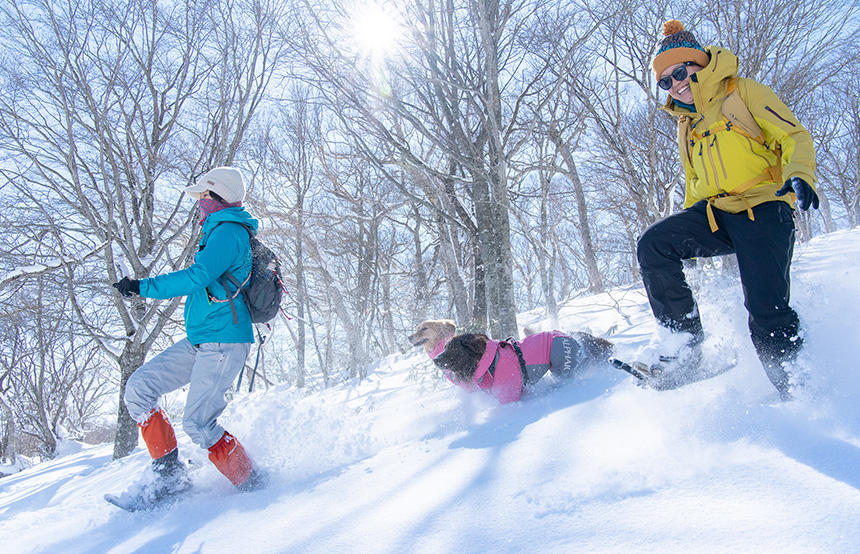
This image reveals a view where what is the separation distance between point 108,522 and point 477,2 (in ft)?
14.9

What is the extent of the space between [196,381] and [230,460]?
43cm

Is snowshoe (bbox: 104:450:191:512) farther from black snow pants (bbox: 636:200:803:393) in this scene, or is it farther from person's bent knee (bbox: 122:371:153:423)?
black snow pants (bbox: 636:200:803:393)

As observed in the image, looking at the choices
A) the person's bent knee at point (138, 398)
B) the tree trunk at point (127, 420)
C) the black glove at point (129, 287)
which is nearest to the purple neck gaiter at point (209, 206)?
the black glove at point (129, 287)

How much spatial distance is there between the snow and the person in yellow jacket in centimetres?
25

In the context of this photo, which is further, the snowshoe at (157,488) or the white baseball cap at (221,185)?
the white baseball cap at (221,185)

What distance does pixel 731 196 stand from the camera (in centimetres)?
213

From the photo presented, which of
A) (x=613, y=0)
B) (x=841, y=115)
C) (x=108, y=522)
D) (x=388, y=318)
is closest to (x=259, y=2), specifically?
(x=613, y=0)

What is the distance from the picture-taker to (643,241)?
2369 millimetres

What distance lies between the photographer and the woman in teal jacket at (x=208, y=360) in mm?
2297

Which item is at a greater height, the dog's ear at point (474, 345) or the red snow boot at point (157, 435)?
the dog's ear at point (474, 345)

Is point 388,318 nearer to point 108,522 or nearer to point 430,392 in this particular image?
point 430,392

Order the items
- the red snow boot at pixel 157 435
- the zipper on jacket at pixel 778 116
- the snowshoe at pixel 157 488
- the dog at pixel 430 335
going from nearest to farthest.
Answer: the zipper on jacket at pixel 778 116, the snowshoe at pixel 157 488, the red snow boot at pixel 157 435, the dog at pixel 430 335

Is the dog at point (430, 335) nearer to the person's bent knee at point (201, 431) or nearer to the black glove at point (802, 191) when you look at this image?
the person's bent knee at point (201, 431)

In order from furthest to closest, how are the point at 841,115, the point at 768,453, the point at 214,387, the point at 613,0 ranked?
1. the point at 841,115
2. the point at 613,0
3. the point at 214,387
4. the point at 768,453
